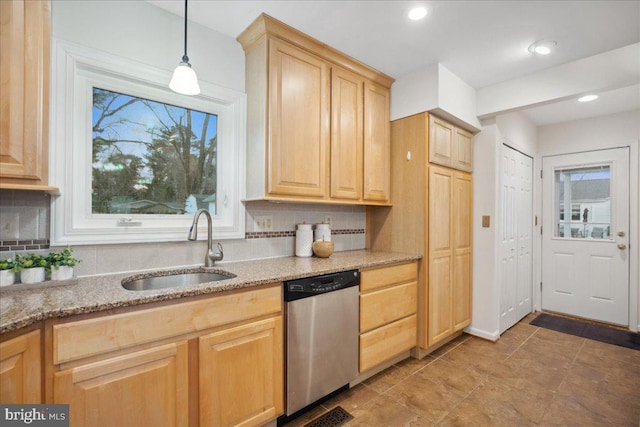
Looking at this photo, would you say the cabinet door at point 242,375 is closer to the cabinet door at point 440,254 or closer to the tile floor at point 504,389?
the tile floor at point 504,389

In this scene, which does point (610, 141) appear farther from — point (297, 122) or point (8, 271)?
point (8, 271)

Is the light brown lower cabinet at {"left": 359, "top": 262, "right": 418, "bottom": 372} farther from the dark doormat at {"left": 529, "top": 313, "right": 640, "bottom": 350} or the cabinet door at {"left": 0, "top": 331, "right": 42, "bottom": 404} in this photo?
the dark doormat at {"left": 529, "top": 313, "right": 640, "bottom": 350}

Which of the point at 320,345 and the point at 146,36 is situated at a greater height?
the point at 146,36

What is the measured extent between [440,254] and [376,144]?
114 cm

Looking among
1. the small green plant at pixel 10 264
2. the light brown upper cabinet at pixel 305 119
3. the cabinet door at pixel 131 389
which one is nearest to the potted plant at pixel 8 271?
the small green plant at pixel 10 264

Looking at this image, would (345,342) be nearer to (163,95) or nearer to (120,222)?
(120,222)

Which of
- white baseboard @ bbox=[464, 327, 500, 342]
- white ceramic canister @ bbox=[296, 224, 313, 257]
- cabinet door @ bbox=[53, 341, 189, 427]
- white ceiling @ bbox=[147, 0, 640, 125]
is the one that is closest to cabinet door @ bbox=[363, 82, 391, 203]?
white ceiling @ bbox=[147, 0, 640, 125]

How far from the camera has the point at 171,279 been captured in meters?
1.82

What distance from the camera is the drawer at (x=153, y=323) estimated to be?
1.11 metres

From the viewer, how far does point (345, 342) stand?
1982 mm

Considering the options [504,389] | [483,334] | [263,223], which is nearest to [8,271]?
[263,223]

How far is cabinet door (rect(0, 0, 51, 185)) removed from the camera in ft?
3.87

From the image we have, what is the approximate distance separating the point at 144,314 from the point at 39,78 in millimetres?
1086

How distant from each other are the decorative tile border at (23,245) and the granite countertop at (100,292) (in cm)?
25
